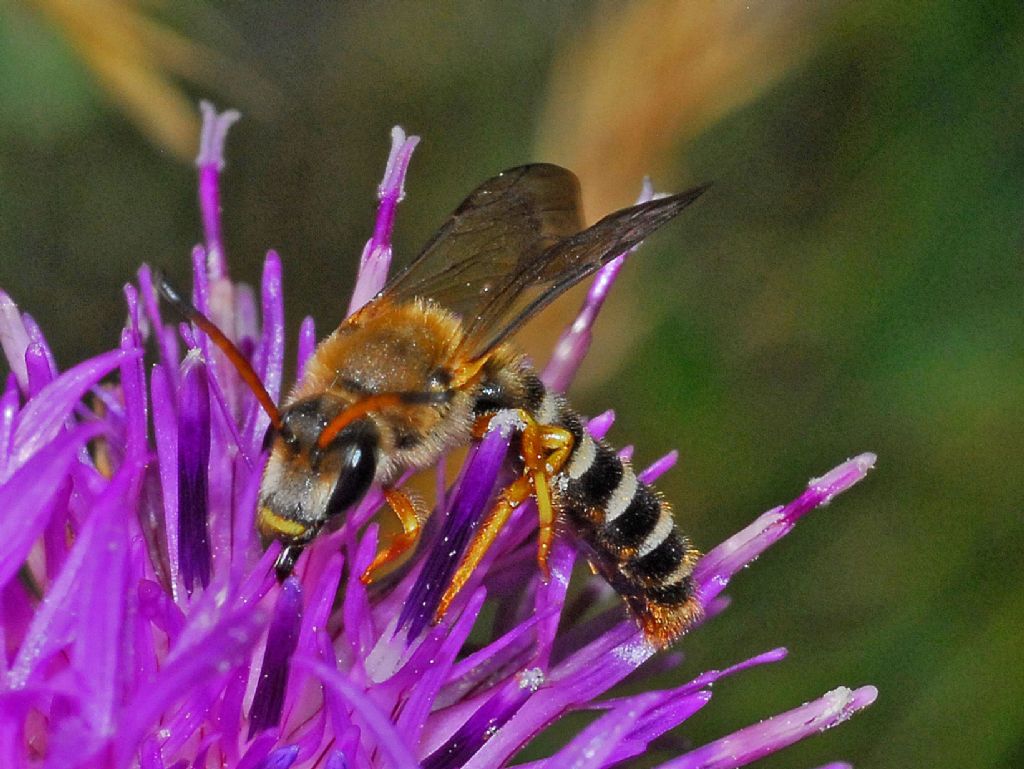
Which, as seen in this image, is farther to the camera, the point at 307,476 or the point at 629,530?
the point at 629,530

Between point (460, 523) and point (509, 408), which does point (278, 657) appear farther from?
point (509, 408)

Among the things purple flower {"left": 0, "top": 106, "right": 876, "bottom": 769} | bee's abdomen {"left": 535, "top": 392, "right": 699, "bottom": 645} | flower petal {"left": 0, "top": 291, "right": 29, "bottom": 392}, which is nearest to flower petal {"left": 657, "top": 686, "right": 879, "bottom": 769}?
purple flower {"left": 0, "top": 106, "right": 876, "bottom": 769}

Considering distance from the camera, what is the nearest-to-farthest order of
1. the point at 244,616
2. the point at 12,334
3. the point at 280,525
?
the point at 244,616 < the point at 280,525 < the point at 12,334

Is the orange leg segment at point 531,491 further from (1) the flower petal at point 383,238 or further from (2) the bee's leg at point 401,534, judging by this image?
(1) the flower petal at point 383,238

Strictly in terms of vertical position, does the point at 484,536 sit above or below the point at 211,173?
below

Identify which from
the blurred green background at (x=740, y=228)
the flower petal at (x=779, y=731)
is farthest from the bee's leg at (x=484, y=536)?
the blurred green background at (x=740, y=228)

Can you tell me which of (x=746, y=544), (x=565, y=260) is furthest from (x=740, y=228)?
(x=565, y=260)

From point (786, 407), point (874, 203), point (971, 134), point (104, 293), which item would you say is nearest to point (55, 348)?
point (104, 293)
